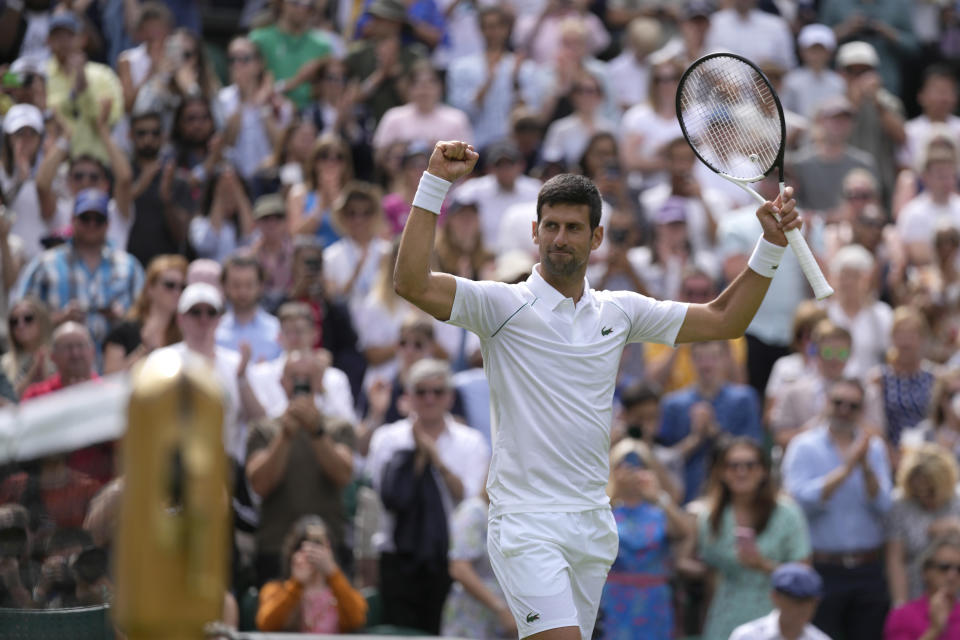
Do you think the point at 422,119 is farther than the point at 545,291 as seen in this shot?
Yes

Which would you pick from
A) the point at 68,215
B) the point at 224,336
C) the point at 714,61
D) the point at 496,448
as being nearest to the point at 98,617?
the point at 496,448

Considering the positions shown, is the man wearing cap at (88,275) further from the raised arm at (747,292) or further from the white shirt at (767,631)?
the raised arm at (747,292)

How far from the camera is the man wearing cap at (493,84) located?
1481 cm

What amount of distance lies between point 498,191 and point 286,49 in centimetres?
315

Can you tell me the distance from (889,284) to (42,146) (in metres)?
6.95

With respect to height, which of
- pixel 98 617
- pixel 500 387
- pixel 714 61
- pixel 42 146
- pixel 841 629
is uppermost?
pixel 42 146

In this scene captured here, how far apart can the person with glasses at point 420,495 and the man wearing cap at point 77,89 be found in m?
4.20

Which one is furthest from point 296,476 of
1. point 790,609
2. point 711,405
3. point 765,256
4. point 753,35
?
point 753,35

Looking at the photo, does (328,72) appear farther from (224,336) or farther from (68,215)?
(224,336)

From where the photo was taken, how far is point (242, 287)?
10.8 meters

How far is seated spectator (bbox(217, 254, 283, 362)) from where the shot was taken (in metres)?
10.8

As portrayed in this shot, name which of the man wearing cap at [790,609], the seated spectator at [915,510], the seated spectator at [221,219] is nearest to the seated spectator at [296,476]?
the man wearing cap at [790,609]

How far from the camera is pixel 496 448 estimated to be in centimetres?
563

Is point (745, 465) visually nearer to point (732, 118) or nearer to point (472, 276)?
point (472, 276)
